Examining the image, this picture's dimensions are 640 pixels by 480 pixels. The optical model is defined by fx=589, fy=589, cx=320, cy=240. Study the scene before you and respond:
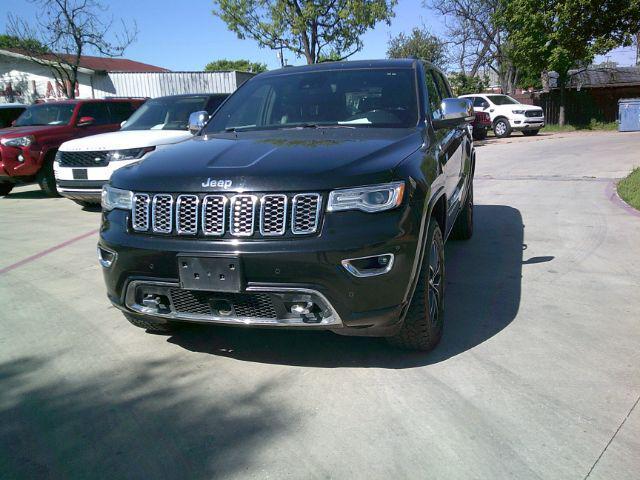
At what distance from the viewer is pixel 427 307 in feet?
11.3

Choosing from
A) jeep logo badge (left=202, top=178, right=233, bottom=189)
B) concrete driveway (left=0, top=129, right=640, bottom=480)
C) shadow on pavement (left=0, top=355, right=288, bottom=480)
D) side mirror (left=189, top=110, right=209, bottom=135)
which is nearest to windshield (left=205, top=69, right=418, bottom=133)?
side mirror (left=189, top=110, right=209, bottom=135)

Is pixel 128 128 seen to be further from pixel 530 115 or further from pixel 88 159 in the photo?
pixel 530 115

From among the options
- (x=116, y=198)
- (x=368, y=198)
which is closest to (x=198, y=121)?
(x=116, y=198)

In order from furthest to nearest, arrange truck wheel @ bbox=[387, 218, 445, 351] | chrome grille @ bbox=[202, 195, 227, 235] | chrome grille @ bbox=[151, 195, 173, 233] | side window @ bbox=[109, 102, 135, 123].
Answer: side window @ bbox=[109, 102, 135, 123]
truck wheel @ bbox=[387, 218, 445, 351]
chrome grille @ bbox=[151, 195, 173, 233]
chrome grille @ bbox=[202, 195, 227, 235]

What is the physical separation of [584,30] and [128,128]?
71.6 ft

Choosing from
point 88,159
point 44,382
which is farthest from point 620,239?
point 88,159

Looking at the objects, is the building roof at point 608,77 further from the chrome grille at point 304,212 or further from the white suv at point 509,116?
the chrome grille at point 304,212

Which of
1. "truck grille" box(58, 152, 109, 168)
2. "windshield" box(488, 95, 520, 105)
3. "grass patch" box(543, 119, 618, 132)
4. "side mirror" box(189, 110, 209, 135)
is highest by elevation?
"windshield" box(488, 95, 520, 105)

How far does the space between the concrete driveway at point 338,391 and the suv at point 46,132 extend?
5.75m

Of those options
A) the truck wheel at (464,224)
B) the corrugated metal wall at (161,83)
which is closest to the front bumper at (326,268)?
the truck wheel at (464,224)

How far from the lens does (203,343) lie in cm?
397

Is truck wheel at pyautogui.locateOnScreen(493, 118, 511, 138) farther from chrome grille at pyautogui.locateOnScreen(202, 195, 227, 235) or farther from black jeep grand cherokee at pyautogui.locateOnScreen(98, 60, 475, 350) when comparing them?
chrome grille at pyautogui.locateOnScreen(202, 195, 227, 235)

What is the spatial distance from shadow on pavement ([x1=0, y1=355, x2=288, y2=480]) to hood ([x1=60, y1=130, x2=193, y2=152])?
5.44 metres

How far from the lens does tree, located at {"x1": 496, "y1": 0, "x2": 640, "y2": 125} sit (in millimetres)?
23750
